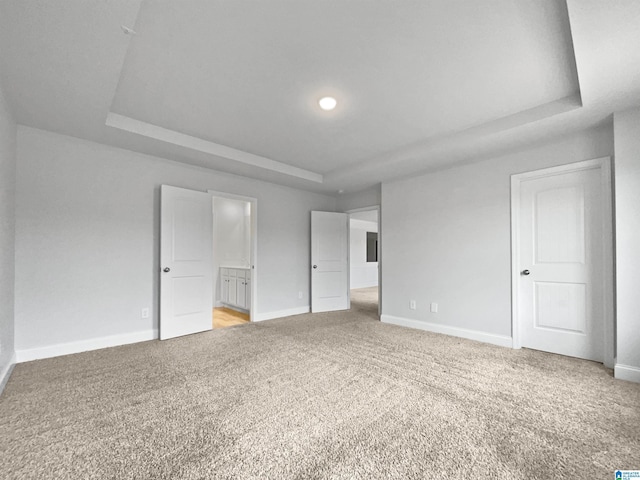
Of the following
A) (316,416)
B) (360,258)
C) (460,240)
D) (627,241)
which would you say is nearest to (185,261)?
(316,416)

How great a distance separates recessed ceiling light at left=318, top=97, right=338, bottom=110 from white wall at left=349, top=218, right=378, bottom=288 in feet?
23.9

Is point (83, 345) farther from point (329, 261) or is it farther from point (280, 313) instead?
point (329, 261)

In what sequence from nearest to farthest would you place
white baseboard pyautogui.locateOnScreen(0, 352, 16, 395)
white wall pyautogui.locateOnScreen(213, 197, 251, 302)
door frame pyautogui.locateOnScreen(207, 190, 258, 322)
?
white baseboard pyautogui.locateOnScreen(0, 352, 16, 395) < door frame pyautogui.locateOnScreen(207, 190, 258, 322) < white wall pyautogui.locateOnScreen(213, 197, 251, 302)

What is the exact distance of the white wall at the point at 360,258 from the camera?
398 inches

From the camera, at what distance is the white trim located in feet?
9.64

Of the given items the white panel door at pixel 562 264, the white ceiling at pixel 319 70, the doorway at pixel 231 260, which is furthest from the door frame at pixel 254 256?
the white panel door at pixel 562 264

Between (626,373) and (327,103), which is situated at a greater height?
(327,103)

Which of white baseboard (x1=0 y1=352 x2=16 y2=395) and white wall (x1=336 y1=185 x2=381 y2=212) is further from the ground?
white wall (x1=336 y1=185 x2=381 y2=212)

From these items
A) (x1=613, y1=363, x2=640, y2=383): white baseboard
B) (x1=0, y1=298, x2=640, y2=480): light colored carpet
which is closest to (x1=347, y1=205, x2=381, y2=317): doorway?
(x1=0, y1=298, x2=640, y2=480): light colored carpet

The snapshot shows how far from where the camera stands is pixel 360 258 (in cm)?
1039

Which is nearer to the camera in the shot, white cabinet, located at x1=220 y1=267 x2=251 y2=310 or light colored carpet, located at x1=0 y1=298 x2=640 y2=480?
light colored carpet, located at x1=0 y1=298 x2=640 y2=480

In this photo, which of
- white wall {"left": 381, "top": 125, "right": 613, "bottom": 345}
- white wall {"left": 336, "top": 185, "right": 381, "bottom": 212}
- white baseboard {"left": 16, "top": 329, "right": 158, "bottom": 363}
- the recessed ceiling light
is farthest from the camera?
white wall {"left": 336, "top": 185, "right": 381, "bottom": 212}

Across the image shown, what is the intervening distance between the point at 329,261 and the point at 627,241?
157 inches

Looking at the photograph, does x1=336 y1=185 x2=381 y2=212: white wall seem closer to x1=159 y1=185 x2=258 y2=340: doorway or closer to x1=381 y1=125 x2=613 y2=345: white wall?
x1=381 y1=125 x2=613 y2=345: white wall
